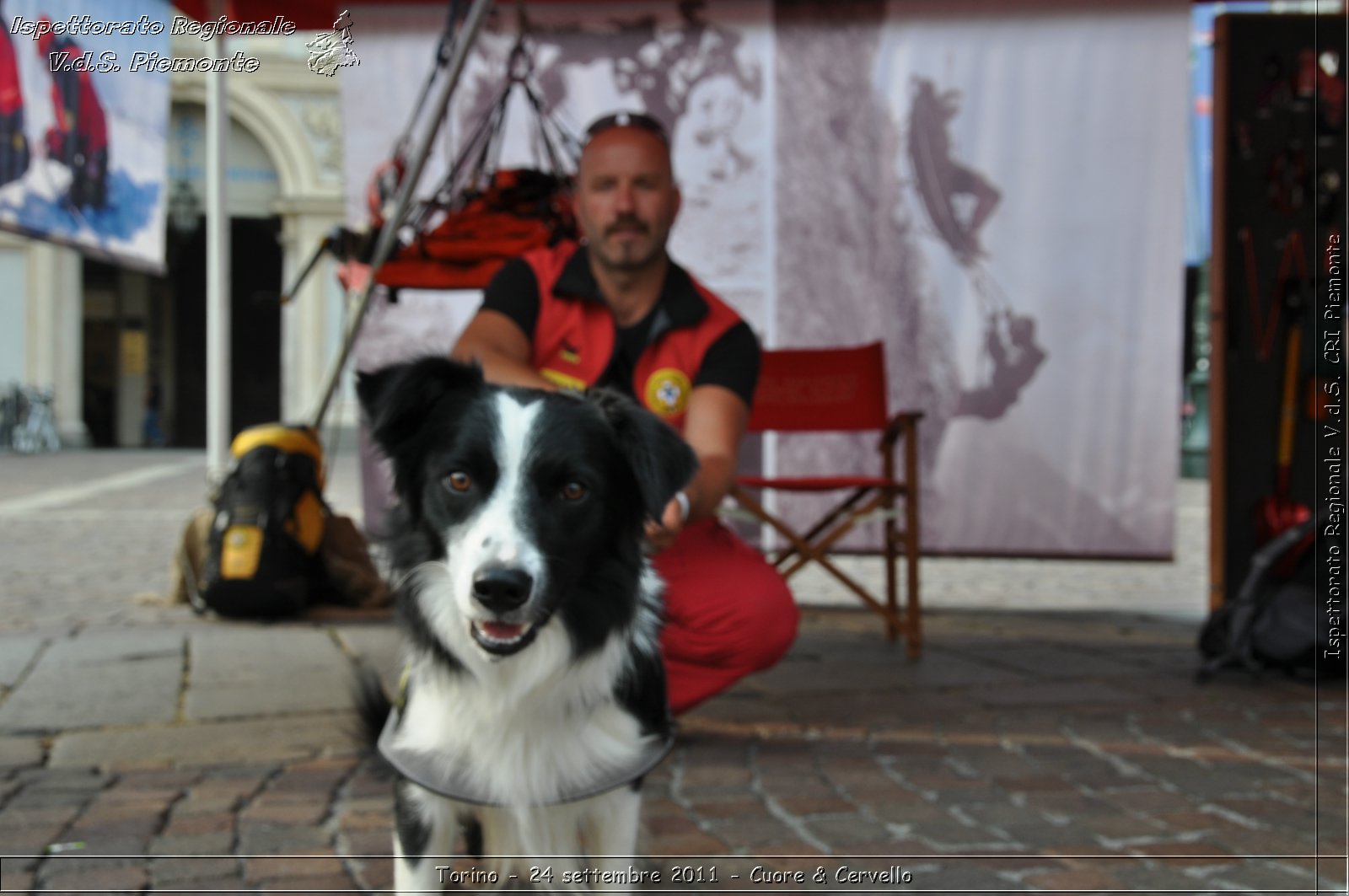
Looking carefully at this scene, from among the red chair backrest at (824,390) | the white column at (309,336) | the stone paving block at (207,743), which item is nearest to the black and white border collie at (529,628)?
the stone paving block at (207,743)

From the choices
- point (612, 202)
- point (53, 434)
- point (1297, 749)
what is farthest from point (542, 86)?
point (53, 434)

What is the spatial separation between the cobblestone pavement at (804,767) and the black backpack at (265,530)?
0.16 m

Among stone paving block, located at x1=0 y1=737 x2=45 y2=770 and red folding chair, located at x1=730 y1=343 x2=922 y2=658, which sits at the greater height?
red folding chair, located at x1=730 y1=343 x2=922 y2=658

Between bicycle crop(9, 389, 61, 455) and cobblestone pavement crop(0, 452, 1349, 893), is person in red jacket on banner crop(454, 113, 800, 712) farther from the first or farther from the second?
bicycle crop(9, 389, 61, 455)

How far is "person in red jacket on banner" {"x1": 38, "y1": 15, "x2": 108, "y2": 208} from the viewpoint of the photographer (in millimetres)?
3307

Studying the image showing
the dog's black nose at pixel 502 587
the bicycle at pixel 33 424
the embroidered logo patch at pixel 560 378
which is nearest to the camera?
the dog's black nose at pixel 502 587

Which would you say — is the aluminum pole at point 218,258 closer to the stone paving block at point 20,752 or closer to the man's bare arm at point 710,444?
the stone paving block at point 20,752

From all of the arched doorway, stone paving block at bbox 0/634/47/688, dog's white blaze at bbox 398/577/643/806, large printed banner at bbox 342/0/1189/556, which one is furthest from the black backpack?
the arched doorway

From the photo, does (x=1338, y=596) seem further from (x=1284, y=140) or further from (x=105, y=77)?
(x=105, y=77)

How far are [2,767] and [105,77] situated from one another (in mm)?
2083

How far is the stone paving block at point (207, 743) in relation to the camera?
10.2 ft

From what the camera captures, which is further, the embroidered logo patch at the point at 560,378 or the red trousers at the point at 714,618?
the red trousers at the point at 714,618

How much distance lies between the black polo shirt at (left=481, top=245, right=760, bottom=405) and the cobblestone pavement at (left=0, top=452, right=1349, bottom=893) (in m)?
1.02

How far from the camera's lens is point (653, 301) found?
10.2 feet
